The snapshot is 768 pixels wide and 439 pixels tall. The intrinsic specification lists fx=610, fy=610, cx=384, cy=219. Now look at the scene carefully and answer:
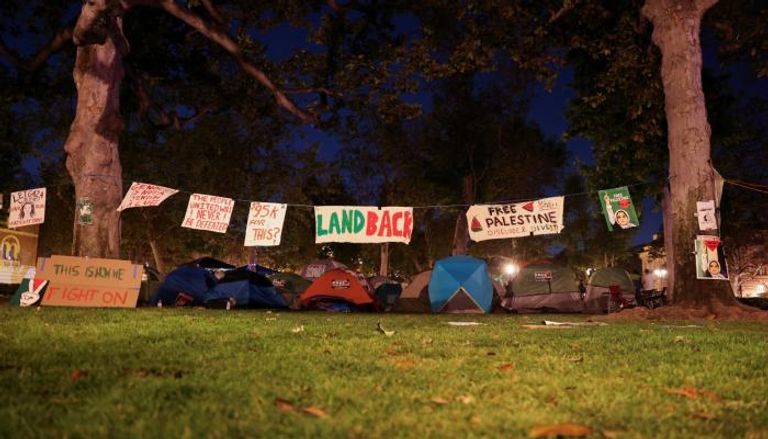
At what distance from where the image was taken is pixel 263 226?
16250 mm

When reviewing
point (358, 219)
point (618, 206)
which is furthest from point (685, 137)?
point (358, 219)

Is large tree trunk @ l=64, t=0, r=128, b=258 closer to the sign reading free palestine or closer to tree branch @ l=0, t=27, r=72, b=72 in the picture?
tree branch @ l=0, t=27, r=72, b=72

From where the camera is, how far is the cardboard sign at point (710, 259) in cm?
1183

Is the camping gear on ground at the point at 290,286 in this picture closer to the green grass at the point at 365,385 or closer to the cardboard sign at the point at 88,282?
the cardboard sign at the point at 88,282

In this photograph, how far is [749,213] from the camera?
30.4 m

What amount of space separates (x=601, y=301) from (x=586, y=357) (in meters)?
16.3

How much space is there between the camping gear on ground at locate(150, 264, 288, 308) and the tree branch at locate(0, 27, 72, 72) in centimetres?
663

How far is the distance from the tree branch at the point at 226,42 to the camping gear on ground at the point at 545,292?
29.3 feet

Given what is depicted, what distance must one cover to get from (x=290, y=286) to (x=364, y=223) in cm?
628

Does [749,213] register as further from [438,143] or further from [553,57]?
[553,57]

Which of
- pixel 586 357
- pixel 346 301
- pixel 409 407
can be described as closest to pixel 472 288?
pixel 346 301

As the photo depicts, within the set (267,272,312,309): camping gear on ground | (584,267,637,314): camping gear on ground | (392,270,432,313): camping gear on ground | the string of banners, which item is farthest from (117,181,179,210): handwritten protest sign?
(584,267,637,314): camping gear on ground

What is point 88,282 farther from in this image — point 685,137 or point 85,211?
point 685,137

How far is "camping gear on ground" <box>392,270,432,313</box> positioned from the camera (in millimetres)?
18625
